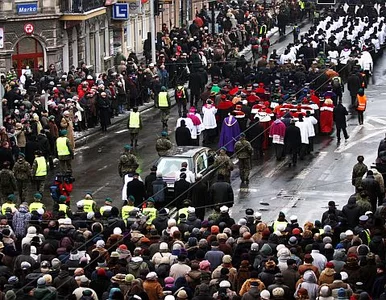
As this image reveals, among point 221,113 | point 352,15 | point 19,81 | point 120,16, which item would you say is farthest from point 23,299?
point 352,15

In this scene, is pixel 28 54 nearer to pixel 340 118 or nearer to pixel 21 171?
pixel 340 118

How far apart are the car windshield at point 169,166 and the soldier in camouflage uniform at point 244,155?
112 inches

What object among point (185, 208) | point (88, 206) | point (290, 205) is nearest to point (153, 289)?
point (185, 208)

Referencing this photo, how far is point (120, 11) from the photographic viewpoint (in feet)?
189

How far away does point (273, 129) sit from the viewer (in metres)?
38.5

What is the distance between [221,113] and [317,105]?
2.96 metres

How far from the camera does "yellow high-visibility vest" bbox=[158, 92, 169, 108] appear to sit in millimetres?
42719

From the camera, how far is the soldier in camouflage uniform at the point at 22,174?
109 ft

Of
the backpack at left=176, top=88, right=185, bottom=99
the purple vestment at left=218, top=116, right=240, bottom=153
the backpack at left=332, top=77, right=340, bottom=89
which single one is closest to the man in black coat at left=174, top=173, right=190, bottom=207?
the purple vestment at left=218, top=116, right=240, bottom=153

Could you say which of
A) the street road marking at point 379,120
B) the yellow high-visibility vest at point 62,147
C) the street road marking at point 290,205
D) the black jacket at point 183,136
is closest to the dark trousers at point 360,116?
the street road marking at point 379,120

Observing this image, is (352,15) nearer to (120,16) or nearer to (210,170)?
(120,16)

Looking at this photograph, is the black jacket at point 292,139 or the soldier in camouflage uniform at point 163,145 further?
the black jacket at point 292,139

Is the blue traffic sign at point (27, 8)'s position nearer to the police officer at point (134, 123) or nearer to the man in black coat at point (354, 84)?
the police officer at point (134, 123)

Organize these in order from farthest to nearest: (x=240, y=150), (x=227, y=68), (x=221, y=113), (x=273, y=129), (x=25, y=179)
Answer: (x=227, y=68)
(x=221, y=113)
(x=273, y=129)
(x=240, y=150)
(x=25, y=179)
